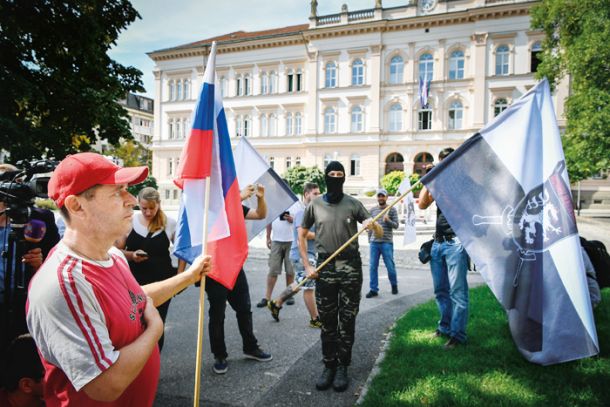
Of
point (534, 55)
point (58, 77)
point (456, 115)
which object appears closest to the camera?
point (58, 77)

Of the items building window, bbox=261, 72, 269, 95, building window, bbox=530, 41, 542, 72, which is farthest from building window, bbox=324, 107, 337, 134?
building window, bbox=530, 41, 542, 72

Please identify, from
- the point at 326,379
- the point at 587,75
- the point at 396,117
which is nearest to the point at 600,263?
the point at 326,379

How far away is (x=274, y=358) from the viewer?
14.4 feet

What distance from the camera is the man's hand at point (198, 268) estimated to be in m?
2.35

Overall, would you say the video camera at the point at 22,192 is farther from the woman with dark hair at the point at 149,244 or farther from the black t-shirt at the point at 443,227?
the black t-shirt at the point at 443,227

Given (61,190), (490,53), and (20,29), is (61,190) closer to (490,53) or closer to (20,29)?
(20,29)

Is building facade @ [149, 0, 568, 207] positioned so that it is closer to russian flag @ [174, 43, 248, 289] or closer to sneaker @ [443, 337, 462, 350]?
sneaker @ [443, 337, 462, 350]

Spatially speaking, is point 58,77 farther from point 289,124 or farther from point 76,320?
point 289,124

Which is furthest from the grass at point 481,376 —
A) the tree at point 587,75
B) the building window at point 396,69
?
the building window at point 396,69

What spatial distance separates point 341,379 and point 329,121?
36400 millimetres

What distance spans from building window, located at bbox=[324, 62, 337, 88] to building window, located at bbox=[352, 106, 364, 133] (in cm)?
324

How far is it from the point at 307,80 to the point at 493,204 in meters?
37.9

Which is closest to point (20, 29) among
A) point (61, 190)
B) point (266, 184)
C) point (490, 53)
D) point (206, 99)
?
point (266, 184)

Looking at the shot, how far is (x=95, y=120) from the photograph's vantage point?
32.7 ft
